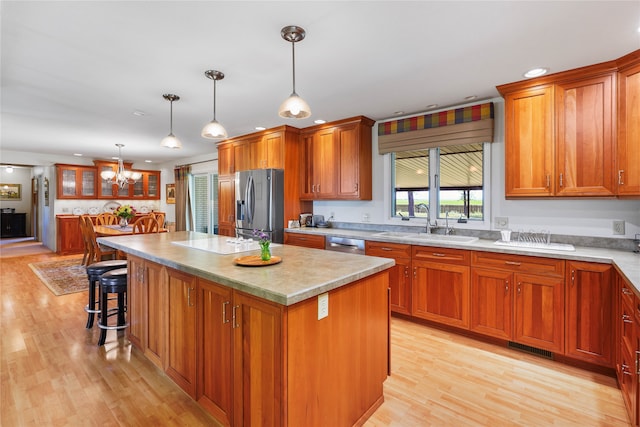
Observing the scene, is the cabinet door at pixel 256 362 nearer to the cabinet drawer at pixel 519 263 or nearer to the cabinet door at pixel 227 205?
the cabinet drawer at pixel 519 263

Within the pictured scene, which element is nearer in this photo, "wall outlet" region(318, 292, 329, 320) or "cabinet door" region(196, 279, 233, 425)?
"wall outlet" region(318, 292, 329, 320)

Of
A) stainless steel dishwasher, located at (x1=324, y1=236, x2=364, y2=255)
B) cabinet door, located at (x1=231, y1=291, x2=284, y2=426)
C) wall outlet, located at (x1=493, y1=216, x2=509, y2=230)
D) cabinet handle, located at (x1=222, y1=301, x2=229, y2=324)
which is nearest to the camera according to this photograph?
cabinet door, located at (x1=231, y1=291, x2=284, y2=426)

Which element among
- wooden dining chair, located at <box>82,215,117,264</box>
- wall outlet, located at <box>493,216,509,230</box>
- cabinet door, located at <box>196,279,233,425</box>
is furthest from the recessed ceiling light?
wooden dining chair, located at <box>82,215,117,264</box>

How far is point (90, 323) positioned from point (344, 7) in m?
3.62

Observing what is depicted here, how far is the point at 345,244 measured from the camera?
12.3 ft

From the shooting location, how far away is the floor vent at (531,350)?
2.58 meters

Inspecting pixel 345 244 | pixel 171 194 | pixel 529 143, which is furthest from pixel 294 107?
pixel 171 194

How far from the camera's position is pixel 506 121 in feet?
9.53

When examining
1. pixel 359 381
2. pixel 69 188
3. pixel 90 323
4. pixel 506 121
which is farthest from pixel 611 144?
pixel 69 188

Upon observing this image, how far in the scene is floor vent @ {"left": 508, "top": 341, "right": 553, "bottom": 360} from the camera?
2582mm

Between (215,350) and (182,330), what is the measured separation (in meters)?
0.38

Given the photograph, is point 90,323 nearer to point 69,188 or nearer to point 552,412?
point 552,412

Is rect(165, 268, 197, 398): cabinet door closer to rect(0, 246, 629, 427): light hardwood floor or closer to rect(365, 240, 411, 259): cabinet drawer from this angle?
rect(0, 246, 629, 427): light hardwood floor

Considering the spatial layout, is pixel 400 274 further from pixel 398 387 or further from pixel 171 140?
pixel 171 140
